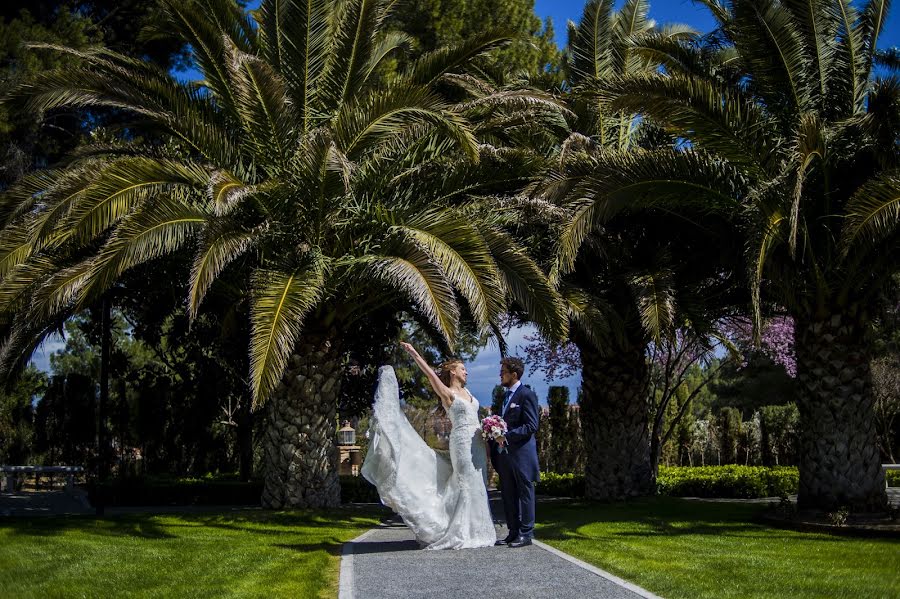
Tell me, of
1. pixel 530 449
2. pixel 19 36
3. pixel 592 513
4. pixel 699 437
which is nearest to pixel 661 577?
pixel 530 449

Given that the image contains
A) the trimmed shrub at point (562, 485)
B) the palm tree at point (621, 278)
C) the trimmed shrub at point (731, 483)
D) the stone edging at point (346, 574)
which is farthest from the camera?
the trimmed shrub at point (562, 485)

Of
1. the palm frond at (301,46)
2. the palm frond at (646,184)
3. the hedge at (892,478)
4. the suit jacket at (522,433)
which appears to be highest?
the palm frond at (301,46)

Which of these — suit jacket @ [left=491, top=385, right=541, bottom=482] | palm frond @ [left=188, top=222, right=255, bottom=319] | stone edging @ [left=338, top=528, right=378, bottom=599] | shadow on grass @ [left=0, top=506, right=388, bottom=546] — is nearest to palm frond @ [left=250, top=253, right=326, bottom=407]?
palm frond @ [left=188, top=222, right=255, bottom=319]

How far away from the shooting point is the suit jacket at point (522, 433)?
31.2ft

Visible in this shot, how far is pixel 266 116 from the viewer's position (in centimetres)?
1245

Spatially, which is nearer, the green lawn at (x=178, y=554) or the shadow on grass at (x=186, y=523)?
the green lawn at (x=178, y=554)

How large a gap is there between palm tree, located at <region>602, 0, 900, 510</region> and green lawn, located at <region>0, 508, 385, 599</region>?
6.61 metres

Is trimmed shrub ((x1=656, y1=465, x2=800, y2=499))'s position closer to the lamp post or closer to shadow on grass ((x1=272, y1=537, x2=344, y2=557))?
the lamp post

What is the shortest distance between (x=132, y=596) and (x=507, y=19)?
25.9 meters

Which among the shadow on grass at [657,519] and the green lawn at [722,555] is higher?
the shadow on grass at [657,519]

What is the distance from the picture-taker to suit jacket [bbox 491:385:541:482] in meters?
9.50

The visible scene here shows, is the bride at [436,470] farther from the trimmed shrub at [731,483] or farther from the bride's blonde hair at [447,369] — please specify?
the trimmed shrub at [731,483]

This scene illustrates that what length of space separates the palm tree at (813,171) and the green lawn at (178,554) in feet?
21.7

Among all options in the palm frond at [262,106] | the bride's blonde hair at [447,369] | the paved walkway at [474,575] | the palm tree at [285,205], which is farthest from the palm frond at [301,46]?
the paved walkway at [474,575]
